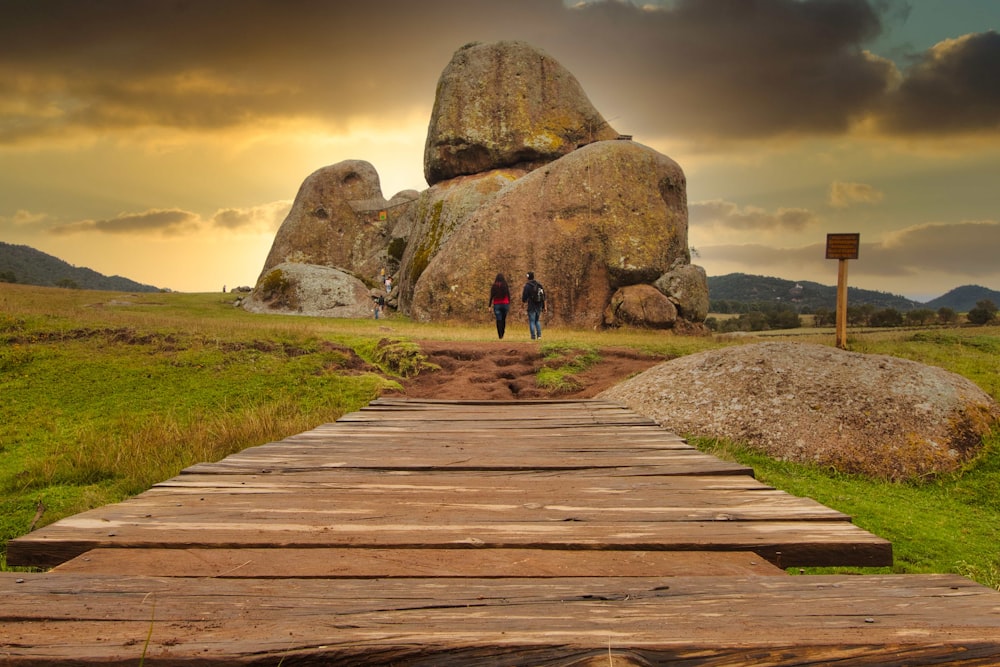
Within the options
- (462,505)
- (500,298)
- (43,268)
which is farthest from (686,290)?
(43,268)

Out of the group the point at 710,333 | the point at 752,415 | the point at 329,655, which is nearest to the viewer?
the point at 329,655

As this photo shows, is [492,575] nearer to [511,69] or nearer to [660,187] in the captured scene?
[660,187]

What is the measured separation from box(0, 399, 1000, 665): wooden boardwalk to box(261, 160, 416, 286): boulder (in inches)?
1451

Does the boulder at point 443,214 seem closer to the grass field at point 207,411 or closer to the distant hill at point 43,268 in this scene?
the grass field at point 207,411

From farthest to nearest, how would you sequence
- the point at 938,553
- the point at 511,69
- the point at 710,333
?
1. the point at 511,69
2. the point at 710,333
3. the point at 938,553

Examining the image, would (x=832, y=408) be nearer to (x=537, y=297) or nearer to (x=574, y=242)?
(x=537, y=297)

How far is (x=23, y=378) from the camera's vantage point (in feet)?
31.9

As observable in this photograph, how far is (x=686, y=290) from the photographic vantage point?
23.3 m

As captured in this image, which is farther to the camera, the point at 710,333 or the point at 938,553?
the point at 710,333

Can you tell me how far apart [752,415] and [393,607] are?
670 cm

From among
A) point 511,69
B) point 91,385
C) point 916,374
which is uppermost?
point 511,69

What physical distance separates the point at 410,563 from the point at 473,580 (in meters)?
0.31

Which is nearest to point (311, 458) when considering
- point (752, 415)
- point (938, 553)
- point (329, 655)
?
point (329, 655)

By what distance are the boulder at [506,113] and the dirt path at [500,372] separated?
736 inches
